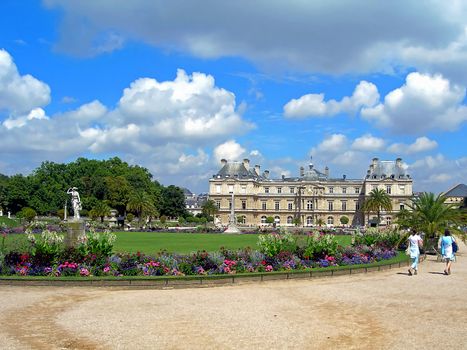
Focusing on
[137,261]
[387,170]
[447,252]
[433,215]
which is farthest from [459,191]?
[137,261]

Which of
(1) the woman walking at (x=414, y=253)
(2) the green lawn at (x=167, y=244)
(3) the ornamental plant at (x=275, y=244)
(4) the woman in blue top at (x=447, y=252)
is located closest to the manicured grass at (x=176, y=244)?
(2) the green lawn at (x=167, y=244)

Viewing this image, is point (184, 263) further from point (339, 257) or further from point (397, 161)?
point (397, 161)

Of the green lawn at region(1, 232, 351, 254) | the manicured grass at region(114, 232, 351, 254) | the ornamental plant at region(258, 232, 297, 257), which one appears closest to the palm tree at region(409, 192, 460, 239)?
the green lawn at region(1, 232, 351, 254)

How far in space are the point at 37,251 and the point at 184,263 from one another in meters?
3.94

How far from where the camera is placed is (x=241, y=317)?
9398 millimetres

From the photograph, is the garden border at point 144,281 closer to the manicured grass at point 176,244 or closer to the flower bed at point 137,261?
the flower bed at point 137,261

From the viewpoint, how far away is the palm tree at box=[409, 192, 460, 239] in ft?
80.3

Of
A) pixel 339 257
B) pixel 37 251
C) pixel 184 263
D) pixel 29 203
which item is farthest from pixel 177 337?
pixel 29 203

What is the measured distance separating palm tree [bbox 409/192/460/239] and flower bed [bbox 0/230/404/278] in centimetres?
967

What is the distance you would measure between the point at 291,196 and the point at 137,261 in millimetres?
91356

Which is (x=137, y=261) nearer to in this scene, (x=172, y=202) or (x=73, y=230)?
(x=73, y=230)

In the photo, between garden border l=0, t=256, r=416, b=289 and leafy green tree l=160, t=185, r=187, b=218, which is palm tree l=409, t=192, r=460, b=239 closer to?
garden border l=0, t=256, r=416, b=289

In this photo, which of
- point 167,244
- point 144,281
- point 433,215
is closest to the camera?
point 144,281

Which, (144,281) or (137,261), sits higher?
(137,261)
